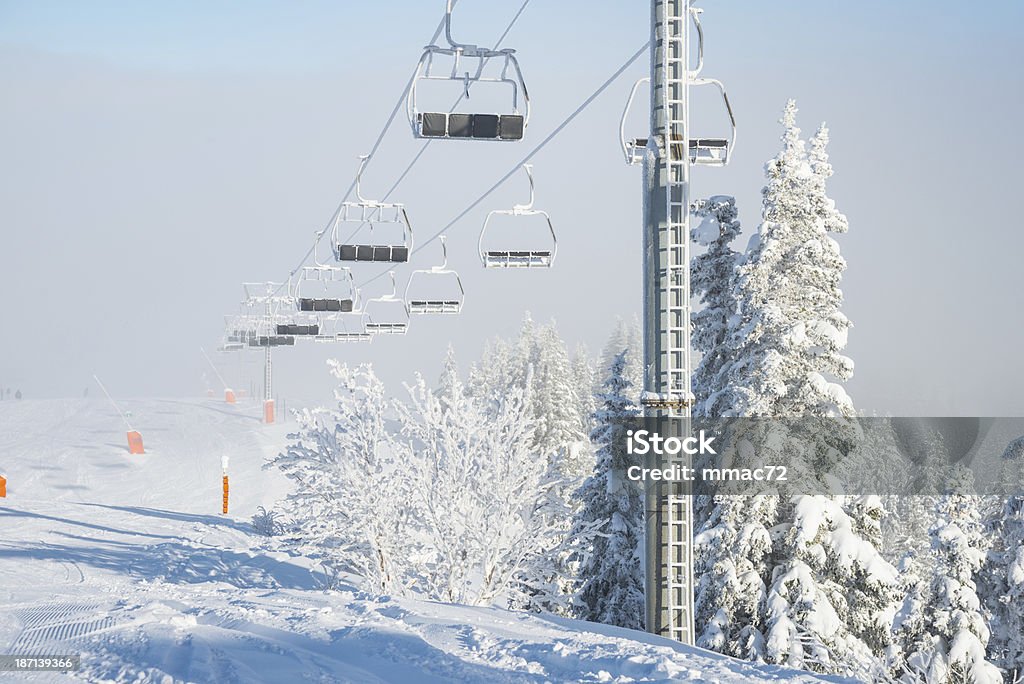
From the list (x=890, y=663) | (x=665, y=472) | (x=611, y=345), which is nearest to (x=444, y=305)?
(x=890, y=663)

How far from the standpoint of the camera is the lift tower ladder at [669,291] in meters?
10.8

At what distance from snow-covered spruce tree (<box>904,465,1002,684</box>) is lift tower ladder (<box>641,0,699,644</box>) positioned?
12195mm

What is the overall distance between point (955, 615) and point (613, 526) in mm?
7389

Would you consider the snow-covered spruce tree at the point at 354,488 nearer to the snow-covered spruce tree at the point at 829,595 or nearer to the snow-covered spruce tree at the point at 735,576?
the snow-covered spruce tree at the point at 735,576

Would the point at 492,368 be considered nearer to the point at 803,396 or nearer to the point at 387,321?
the point at 387,321

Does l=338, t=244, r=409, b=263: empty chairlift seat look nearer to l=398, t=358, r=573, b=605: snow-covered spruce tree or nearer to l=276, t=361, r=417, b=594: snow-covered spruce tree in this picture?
l=398, t=358, r=573, b=605: snow-covered spruce tree

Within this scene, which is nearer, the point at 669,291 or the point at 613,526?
the point at 669,291

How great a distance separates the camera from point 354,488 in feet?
74.5

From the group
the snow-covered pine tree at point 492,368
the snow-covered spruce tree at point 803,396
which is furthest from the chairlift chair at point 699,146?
the snow-covered pine tree at point 492,368

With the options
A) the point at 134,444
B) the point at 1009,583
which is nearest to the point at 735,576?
the point at 1009,583

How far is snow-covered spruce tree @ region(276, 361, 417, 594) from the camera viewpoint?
22625 millimetres

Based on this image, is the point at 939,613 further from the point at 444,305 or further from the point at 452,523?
the point at 444,305

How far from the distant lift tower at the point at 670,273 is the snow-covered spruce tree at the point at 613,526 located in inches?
436

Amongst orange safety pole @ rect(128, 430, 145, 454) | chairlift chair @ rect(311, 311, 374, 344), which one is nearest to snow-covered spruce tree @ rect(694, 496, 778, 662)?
chairlift chair @ rect(311, 311, 374, 344)
